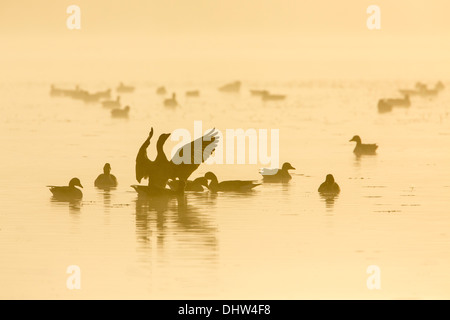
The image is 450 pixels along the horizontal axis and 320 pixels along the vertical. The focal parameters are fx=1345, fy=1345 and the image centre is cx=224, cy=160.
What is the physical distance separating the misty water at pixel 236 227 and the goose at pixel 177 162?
1.87ft

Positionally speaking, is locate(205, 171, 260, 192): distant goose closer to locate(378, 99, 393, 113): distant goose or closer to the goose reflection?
the goose reflection

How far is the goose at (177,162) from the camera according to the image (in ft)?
86.0

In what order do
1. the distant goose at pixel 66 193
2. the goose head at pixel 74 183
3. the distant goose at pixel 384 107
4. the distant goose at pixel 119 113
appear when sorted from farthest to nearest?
the distant goose at pixel 384 107 → the distant goose at pixel 119 113 → the goose head at pixel 74 183 → the distant goose at pixel 66 193

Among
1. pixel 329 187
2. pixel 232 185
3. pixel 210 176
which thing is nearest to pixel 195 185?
pixel 210 176

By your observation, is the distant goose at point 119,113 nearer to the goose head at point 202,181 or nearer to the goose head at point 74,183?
the goose head at point 202,181

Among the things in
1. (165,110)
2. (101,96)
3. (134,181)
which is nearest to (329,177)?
(134,181)

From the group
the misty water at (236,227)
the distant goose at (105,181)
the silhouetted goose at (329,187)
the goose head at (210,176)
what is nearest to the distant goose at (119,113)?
the misty water at (236,227)

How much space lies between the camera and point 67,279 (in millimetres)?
18312

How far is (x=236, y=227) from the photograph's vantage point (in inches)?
891

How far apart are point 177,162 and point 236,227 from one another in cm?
408

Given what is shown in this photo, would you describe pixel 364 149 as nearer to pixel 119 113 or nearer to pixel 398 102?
pixel 119 113

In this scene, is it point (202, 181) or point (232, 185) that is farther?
point (202, 181)

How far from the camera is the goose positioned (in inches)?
1032
